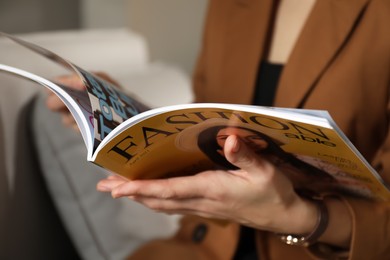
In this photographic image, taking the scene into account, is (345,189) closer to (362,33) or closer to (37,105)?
(362,33)

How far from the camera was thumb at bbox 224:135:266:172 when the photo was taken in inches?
19.3

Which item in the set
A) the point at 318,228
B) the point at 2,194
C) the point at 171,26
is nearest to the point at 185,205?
the point at 318,228

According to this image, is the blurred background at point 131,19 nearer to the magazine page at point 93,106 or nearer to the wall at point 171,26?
the wall at point 171,26

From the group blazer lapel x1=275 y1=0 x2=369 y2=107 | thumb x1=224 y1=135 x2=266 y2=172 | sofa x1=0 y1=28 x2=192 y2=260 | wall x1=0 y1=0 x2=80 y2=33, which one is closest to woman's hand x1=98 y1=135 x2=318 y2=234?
thumb x1=224 y1=135 x2=266 y2=172

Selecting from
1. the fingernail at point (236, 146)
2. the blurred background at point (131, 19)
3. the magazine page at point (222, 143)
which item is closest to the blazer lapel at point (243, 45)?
the magazine page at point (222, 143)

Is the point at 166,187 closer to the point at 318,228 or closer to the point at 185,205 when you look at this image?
the point at 185,205

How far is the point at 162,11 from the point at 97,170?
3.84 ft

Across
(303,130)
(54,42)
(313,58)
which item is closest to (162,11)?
(54,42)

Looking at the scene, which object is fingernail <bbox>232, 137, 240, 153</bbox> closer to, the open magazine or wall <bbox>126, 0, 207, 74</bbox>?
the open magazine

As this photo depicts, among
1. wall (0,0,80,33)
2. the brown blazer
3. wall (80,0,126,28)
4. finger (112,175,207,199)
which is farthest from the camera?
wall (80,0,126,28)

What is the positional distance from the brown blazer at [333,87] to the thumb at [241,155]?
0.62 ft

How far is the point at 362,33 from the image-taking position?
690 mm

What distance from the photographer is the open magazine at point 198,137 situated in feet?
1.46

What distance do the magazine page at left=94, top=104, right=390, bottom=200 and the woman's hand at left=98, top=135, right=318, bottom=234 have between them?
0.03 meters
